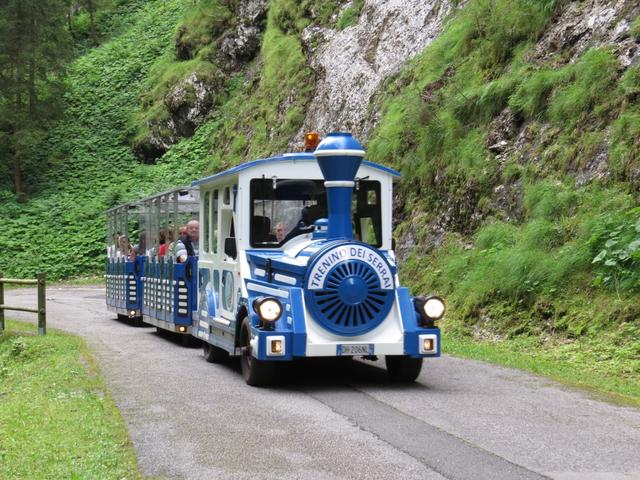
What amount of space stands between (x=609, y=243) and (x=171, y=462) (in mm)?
8568

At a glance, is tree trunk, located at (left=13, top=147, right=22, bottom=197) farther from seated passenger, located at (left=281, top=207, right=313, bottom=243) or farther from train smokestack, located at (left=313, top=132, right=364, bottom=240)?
train smokestack, located at (left=313, top=132, right=364, bottom=240)

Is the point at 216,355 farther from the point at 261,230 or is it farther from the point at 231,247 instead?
the point at 261,230

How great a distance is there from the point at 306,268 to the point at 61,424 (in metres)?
A: 3.18

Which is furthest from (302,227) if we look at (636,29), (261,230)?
(636,29)

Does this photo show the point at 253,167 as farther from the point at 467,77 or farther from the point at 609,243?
the point at 467,77

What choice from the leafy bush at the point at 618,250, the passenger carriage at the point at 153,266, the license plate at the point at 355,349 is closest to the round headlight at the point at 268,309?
the license plate at the point at 355,349

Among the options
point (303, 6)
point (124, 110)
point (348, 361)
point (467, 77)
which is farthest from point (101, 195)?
point (348, 361)

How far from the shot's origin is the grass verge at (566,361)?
33.5 ft

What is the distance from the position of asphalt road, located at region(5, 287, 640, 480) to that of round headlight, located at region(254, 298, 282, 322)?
82 cm

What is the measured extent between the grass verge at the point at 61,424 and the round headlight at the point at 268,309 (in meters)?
1.80

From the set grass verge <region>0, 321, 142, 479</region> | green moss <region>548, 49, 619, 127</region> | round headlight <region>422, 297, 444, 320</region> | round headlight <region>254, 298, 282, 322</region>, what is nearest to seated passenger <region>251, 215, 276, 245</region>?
round headlight <region>254, 298, 282, 322</region>

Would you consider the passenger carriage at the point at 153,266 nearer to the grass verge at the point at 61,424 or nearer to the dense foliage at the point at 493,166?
the grass verge at the point at 61,424

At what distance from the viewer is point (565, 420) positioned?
835cm

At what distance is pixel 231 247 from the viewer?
11.9 m
